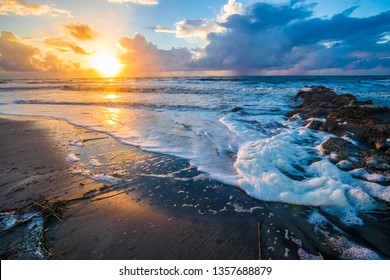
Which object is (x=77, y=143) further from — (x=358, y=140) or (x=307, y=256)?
(x=358, y=140)

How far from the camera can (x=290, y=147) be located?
5695 millimetres

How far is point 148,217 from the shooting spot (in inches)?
118

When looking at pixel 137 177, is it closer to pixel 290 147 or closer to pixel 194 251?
pixel 194 251

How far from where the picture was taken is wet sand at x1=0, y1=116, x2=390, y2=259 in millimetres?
2432

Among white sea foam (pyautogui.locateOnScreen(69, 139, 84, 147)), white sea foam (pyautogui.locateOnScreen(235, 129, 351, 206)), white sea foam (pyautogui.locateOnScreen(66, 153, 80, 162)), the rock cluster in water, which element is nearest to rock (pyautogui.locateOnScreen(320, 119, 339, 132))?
the rock cluster in water

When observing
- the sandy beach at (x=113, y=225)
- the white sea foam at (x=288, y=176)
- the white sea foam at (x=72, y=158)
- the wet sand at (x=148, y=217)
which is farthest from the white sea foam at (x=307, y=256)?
the white sea foam at (x=72, y=158)

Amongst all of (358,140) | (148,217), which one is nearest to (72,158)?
(148,217)

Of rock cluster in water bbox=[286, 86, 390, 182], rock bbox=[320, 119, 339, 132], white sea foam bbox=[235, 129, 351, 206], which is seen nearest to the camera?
white sea foam bbox=[235, 129, 351, 206]

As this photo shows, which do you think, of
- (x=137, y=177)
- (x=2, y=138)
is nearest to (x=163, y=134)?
(x=137, y=177)

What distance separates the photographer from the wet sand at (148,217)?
7.98ft

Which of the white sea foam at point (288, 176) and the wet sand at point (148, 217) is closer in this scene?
the wet sand at point (148, 217)

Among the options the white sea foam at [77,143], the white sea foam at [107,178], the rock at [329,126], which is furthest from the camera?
the rock at [329,126]

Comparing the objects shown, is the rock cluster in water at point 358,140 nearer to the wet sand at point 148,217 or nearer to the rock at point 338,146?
the rock at point 338,146

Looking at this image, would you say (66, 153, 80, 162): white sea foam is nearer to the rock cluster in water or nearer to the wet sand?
the wet sand
